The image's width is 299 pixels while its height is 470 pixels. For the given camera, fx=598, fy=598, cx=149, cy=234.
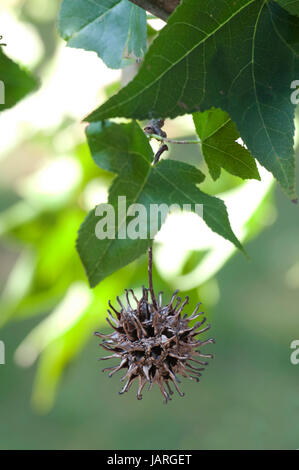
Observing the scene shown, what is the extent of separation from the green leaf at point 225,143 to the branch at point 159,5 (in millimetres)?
60

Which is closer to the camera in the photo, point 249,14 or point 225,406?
point 249,14

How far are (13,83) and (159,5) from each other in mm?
114

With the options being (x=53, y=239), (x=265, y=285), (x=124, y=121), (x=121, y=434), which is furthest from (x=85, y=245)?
(x=265, y=285)

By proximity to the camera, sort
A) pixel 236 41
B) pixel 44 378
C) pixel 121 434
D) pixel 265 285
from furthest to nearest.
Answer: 1. pixel 265 285
2. pixel 121 434
3. pixel 44 378
4. pixel 236 41

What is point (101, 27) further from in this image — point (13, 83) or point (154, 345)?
point (154, 345)

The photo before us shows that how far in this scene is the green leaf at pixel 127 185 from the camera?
0.30 metres

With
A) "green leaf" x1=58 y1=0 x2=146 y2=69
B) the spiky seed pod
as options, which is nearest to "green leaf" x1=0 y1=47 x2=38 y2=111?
"green leaf" x1=58 y1=0 x2=146 y2=69

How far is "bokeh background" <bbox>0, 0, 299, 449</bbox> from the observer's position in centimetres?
87

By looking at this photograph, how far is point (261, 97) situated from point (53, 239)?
0.66 m

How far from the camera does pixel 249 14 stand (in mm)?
309

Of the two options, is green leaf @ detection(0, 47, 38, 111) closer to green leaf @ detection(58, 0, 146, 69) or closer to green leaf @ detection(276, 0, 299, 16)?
green leaf @ detection(58, 0, 146, 69)

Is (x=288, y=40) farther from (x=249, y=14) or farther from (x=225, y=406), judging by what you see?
(x=225, y=406)

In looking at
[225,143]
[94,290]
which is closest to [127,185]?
[225,143]

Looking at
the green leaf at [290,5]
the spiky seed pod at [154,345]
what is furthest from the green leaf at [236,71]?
the spiky seed pod at [154,345]
